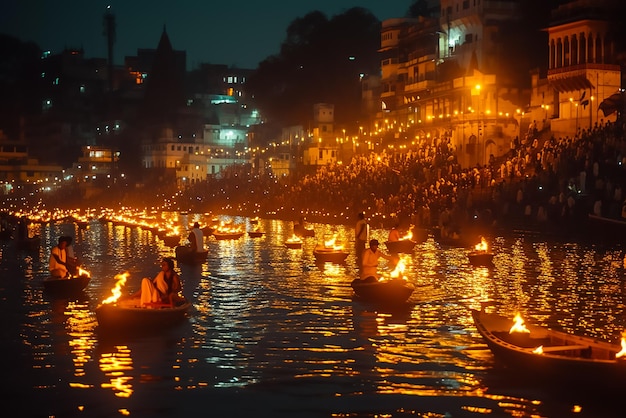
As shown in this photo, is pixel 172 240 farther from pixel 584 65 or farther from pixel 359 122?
pixel 359 122

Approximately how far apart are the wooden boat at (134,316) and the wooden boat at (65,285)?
5.54 metres

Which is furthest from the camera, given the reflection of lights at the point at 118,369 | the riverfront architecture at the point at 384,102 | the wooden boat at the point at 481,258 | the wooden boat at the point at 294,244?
the riverfront architecture at the point at 384,102

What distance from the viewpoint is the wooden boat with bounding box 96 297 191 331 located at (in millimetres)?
20172

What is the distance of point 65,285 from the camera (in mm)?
Answer: 26156

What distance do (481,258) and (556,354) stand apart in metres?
18.4

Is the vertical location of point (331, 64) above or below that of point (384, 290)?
above

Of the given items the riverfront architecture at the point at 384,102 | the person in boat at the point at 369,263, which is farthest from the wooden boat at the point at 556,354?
the riverfront architecture at the point at 384,102

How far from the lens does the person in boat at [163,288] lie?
68.4ft

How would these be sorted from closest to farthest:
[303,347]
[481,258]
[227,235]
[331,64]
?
1. [303,347]
2. [481,258]
3. [227,235]
4. [331,64]

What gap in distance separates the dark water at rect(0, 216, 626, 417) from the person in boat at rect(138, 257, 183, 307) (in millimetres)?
778

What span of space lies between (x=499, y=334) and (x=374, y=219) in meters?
44.7

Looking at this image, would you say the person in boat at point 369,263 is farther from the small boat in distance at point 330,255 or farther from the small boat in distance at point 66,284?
the small boat in distance at point 330,255

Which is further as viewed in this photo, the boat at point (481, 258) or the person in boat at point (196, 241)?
the person in boat at point (196, 241)

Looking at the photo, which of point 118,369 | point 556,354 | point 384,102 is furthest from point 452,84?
point 556,354
